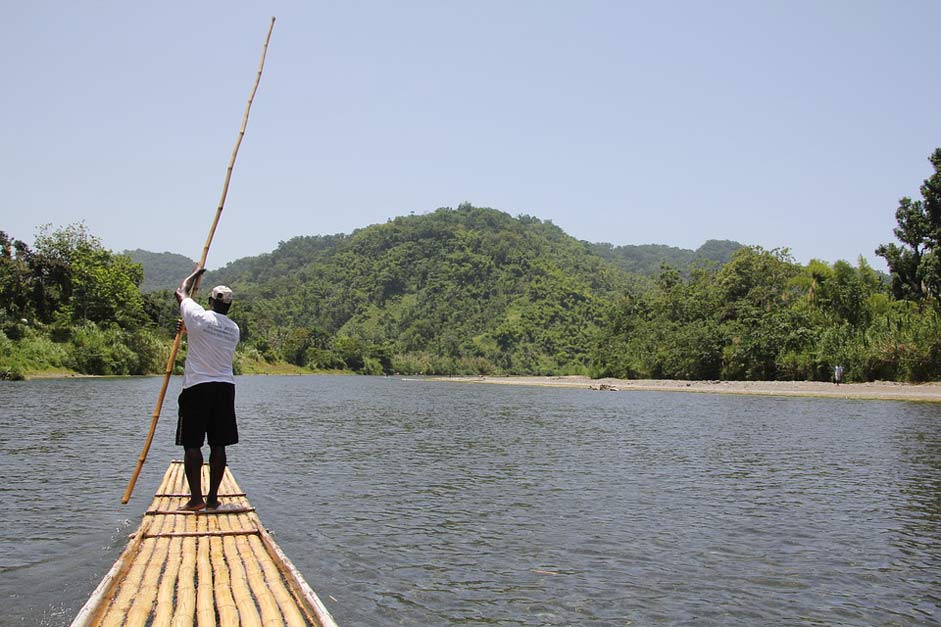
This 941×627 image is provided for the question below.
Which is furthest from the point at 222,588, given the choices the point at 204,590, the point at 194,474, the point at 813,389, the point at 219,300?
the point at 813,389

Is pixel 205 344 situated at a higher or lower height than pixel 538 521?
higher

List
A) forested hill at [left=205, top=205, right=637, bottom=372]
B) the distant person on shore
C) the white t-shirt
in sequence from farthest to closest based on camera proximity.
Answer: forested hill at [left=205, top=205, right=637, bottom=372]
the distant person on shore
the white t-shirt

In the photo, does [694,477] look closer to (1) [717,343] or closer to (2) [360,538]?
(2) [360,538]

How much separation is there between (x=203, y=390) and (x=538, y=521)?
5846 millimetres

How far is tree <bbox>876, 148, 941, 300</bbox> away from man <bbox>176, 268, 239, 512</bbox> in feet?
210

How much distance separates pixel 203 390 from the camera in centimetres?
921

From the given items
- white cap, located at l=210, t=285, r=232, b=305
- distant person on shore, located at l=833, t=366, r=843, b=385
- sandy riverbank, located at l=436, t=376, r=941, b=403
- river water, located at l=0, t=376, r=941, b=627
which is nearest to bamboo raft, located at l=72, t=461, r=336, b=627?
river water, located at l=0, t=376, r=941, b=627

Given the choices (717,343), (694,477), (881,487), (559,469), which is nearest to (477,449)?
(559,469)

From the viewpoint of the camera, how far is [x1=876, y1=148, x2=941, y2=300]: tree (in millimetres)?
60344

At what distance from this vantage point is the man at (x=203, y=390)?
913cm

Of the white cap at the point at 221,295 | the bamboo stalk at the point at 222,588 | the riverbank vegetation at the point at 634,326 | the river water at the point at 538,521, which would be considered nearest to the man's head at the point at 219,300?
the white cap at the point at 221,295

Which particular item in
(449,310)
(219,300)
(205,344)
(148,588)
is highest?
(449,310)

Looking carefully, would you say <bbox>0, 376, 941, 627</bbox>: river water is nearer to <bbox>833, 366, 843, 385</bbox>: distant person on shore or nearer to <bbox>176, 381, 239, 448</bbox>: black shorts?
<bbox>176, 381, 239, 448</bbox>: black shorts

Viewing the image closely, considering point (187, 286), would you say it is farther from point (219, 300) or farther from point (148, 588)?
point (148, 588)
